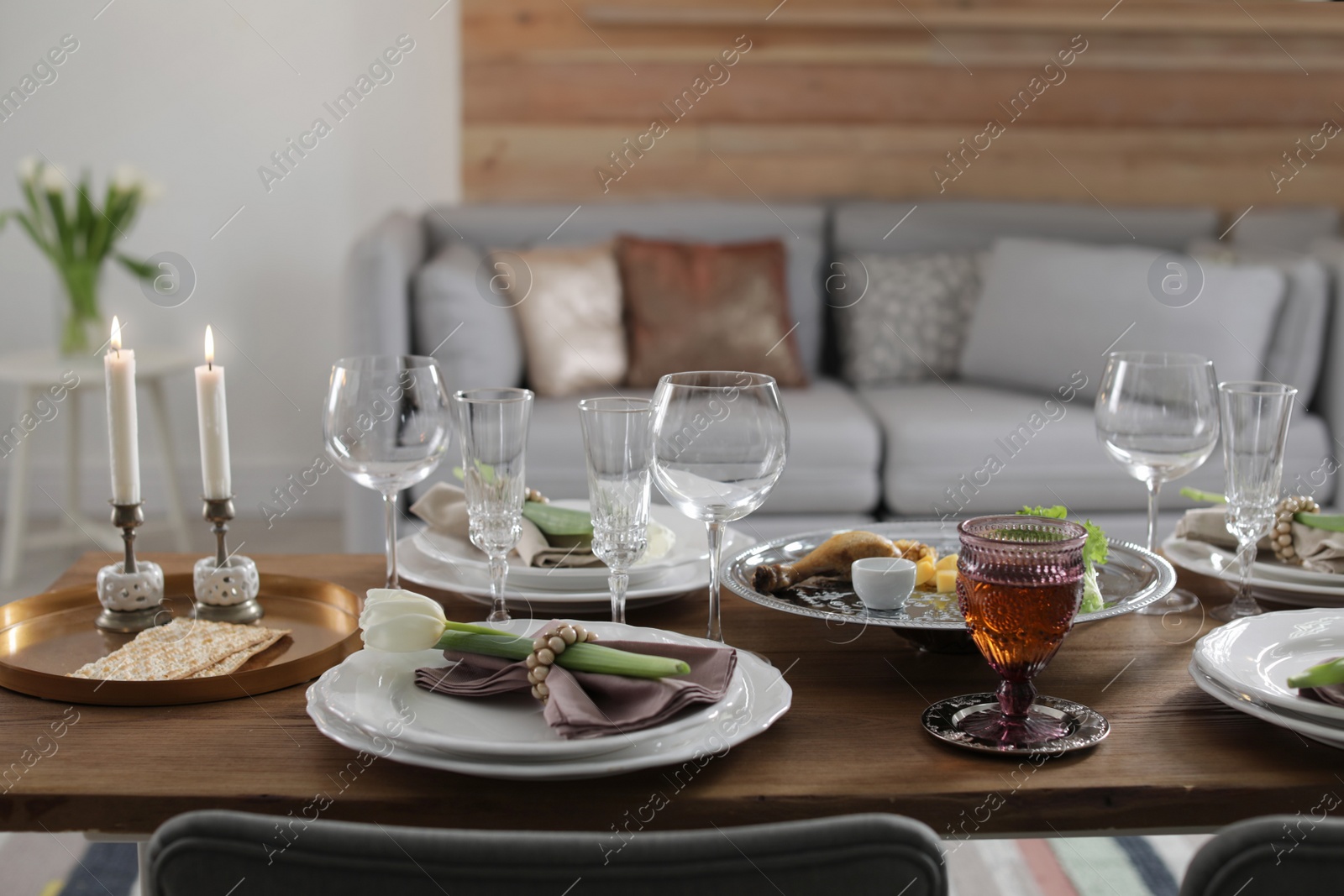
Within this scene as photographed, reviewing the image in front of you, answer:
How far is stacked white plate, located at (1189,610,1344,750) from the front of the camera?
32.1 inches

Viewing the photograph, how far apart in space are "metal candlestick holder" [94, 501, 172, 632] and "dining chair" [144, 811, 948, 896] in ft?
1.91

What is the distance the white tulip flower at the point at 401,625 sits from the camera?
0.88m

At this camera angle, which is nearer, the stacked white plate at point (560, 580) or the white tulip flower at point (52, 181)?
the stacked white plate at point (560, 580)

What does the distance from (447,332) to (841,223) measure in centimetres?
113

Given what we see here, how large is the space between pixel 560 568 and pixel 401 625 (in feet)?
0.98

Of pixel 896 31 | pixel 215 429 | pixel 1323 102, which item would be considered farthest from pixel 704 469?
pixel 1323 102

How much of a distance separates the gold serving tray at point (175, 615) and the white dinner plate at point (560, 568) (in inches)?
4.4

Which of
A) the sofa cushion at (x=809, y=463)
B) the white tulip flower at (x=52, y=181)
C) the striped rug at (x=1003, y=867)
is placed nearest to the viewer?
the striped rug at (x=1003, y=867)

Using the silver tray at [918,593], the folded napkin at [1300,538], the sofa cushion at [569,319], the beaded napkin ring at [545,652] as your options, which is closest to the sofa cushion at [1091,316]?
the sofa cushion at [569,319]

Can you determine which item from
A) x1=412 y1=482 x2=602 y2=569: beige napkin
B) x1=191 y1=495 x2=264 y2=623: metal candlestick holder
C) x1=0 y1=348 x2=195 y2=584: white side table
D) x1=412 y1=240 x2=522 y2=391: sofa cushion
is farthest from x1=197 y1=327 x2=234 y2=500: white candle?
x1=0 y1=348 x2=195 y2=584: white side table

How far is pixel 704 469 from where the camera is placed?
94 cm

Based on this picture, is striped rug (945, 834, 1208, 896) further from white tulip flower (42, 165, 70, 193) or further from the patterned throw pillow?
white tulip flower (42, 165, 70, 193)

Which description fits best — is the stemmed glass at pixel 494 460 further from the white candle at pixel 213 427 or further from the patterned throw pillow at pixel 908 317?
the patterned throw pillow at pixel 908 317

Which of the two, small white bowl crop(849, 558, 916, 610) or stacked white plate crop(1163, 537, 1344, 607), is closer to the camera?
small white bowl crop(849, 558, 916, 610)
